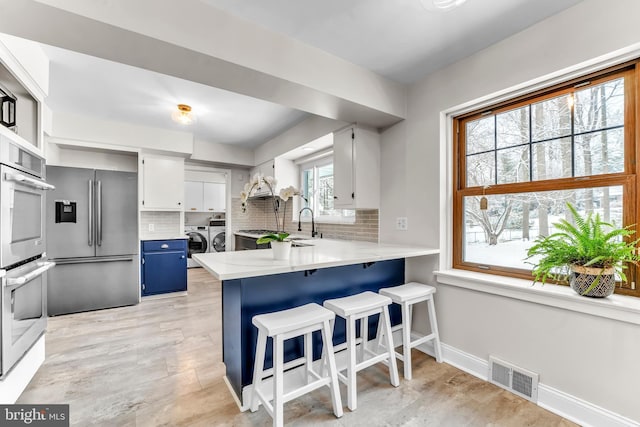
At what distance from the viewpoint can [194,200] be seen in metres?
6.09

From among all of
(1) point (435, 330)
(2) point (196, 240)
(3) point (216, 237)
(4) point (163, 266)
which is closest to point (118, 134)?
(4) point (163, 266)

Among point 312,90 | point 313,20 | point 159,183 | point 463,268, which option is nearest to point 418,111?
point 312,90

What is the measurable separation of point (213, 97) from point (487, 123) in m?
2.56

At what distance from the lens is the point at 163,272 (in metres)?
4.06

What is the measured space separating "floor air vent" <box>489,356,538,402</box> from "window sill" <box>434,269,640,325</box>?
0.47 meters

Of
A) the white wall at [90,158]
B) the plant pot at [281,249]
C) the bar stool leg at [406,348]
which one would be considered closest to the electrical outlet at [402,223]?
the bar stool leg at [406,348]

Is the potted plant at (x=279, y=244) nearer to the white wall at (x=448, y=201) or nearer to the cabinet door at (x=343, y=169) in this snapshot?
the cabinet door at (x=343, y=169)

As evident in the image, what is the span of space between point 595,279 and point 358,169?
1.83 m

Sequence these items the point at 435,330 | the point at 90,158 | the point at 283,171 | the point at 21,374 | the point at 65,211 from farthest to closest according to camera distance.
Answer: the point at 283,171 → the point at 90,158 → the point at 65,211 → the point at 435,330 → the point at 21,374

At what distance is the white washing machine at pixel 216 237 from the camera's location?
6117mm

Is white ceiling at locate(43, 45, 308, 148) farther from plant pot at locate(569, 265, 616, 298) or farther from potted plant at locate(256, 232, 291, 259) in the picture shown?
plant pot at locate(569, 265, 616, 298)

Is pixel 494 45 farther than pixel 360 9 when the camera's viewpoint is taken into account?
Yes

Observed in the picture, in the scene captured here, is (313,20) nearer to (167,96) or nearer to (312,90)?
(312,90)

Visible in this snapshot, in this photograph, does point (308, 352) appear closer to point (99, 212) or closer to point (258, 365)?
point (258, 365)
